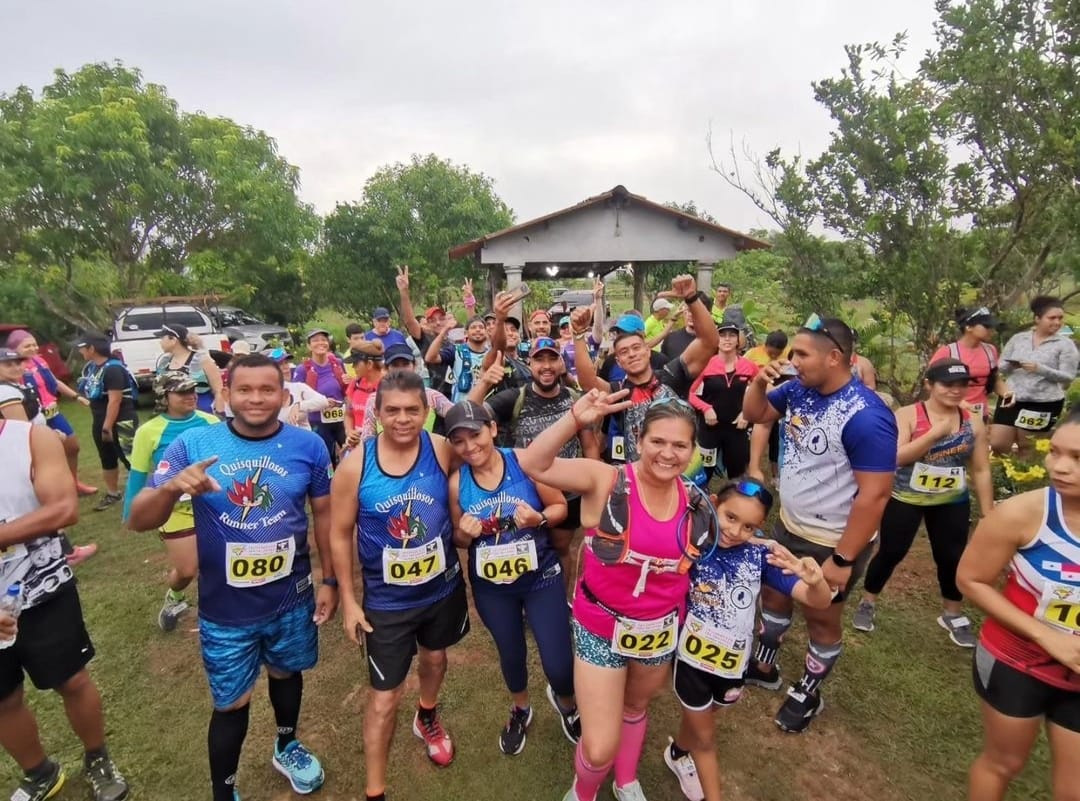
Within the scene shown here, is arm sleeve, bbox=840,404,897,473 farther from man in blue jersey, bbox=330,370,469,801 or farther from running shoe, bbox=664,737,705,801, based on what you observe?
man in blue jersey, bbox=330,370,469,801

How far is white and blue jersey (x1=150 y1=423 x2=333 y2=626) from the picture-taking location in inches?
94.4

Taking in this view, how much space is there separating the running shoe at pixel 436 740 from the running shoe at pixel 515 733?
0.30m

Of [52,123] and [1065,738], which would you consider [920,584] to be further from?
[52,123]

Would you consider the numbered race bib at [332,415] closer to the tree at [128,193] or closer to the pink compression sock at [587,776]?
the pink compression sock at [587,776]

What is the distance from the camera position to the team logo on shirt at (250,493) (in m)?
2.39

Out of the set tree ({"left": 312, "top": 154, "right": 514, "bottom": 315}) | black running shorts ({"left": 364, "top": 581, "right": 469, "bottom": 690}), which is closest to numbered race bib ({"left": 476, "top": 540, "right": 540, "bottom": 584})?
black running shorts ({"left": 364, "top": 581, "right": 469, "bottom": 690})

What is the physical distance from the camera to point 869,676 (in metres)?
3.58

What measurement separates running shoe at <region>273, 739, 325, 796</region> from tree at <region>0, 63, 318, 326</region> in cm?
1722

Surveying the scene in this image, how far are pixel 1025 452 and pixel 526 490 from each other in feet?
21.7

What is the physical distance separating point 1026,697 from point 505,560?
2118mm

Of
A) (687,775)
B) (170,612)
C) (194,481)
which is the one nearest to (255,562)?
(194,481)

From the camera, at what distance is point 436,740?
3.07 metres

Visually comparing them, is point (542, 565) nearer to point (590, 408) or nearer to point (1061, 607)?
point (590, 408)

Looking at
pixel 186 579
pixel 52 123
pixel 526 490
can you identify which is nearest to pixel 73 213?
pixel 52 123
